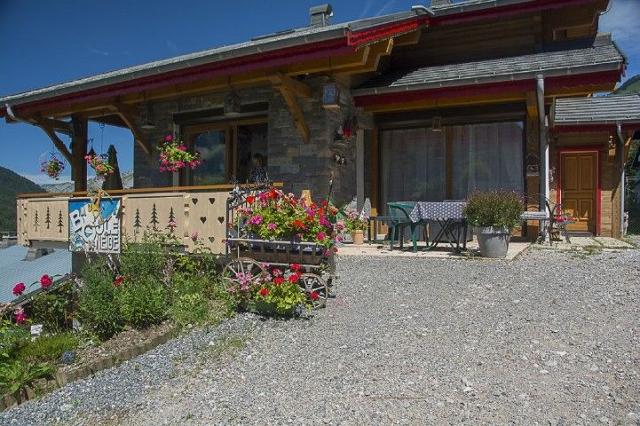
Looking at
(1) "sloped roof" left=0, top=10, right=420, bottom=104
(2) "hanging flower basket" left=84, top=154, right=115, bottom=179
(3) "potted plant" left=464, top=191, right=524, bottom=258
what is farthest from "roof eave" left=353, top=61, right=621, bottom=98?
(2) "hanging flower basket" left=84, top=154, right=115, bottom=179

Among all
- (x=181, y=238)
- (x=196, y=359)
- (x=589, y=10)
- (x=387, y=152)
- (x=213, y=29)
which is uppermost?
(x=213, y=29)

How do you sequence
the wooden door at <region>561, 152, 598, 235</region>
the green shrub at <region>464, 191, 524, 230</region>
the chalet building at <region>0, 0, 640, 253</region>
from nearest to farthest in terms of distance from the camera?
the green shrub at <region>464, 191, 524, 230</region> < the chalet building at <region>0, 0, 640, 253</region> < the wooden door at <region>561, 152, 598, 235</region>

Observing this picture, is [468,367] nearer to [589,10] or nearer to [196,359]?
[196,359]

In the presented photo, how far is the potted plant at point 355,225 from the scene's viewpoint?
8711 millimetres

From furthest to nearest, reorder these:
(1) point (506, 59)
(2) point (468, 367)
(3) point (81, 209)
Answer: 1. (1) point (506, 59)
2. (3) point (81, 209)
3. (2) point (468, 367)

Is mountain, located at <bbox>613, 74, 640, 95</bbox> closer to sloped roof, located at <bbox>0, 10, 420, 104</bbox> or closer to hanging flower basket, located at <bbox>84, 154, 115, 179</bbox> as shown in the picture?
sloped roof, located at <bbox>0, 10, 420, 104</bbox>

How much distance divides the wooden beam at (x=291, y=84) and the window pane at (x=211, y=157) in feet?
8.85

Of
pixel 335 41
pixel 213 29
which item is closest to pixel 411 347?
pixel 335 41

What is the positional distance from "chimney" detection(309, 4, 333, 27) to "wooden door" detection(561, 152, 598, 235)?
241 inches

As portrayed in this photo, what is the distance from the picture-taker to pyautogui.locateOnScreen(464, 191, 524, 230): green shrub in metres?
6.49

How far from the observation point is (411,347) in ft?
12.4

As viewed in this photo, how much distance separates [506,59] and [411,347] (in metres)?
6.62

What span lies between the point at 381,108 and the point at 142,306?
5706 millimetres

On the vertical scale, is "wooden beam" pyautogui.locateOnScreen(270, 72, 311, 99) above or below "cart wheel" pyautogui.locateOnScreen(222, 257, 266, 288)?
above
